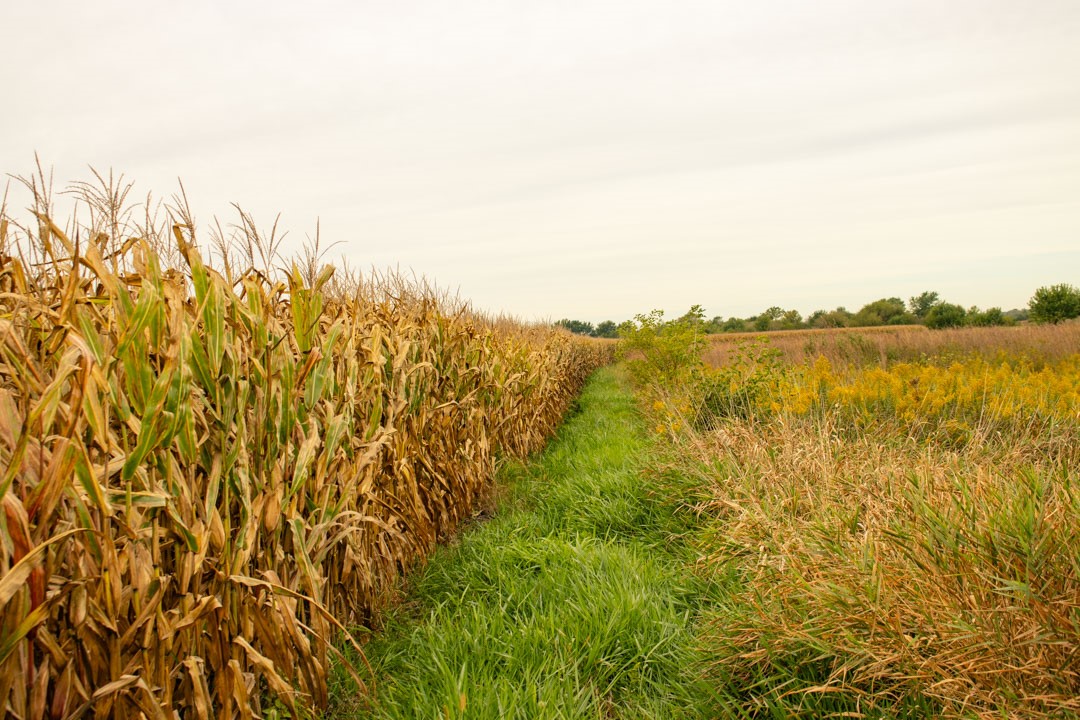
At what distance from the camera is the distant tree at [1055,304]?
30000mm

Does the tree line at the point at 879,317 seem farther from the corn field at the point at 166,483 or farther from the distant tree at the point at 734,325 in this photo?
the corn field at the point at 166,483

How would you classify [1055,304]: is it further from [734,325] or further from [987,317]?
[734,325]

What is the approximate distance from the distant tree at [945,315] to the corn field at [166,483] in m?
43.8

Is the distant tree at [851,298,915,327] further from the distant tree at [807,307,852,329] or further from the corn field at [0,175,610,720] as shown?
the corn field at [0,175,610,720]

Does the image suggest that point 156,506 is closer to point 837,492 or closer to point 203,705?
point 203,705

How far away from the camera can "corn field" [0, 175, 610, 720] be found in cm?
142

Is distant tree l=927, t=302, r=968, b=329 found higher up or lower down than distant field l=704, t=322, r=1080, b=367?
higher up

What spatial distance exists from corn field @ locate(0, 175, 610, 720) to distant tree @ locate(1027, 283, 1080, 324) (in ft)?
119

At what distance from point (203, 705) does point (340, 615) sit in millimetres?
1217

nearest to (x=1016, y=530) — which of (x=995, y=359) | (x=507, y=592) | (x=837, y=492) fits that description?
(x=837, y=492)

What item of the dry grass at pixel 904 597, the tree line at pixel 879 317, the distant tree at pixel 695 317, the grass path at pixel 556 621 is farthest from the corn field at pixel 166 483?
the tree line at pixel 879 317

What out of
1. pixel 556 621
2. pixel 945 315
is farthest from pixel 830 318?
pixel 556 621

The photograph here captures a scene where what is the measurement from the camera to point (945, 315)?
1576 inches

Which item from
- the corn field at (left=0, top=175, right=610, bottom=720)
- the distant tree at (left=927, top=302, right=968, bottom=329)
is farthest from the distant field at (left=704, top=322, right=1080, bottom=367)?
the distant tree at (left=927, top=302, right=968, bottom=329)
